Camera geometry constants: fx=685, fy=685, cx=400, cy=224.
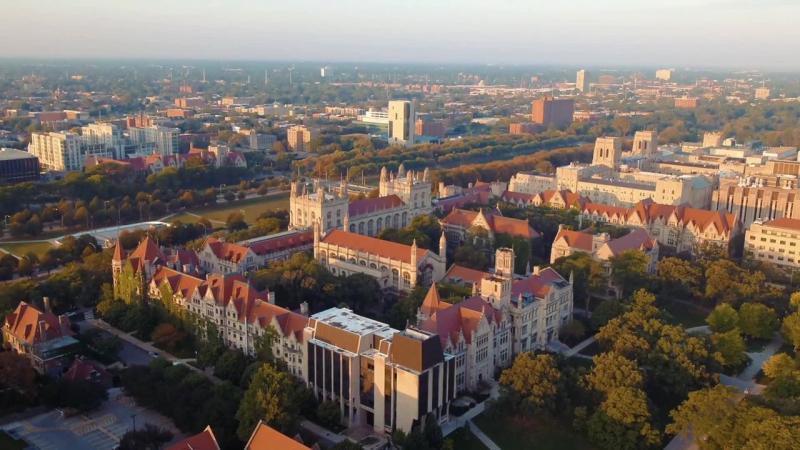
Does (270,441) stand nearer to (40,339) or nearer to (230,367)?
(230,367)

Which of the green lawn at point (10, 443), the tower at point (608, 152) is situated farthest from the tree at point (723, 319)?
the tower at point (608, 152)

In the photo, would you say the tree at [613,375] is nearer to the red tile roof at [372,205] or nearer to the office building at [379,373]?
the office building at [379,373]

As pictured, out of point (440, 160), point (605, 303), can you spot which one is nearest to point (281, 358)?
point (605, 303)

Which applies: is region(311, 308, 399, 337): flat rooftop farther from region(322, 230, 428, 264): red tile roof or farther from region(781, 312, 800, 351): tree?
region(781, 312, 800, 351): tree

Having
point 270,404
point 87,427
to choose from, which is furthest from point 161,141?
point 270,404

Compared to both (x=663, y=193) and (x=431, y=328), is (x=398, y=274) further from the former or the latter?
(x=663, y=193)

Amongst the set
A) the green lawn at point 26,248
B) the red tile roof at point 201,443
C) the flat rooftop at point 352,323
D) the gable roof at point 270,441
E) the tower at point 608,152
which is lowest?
the green lawn at point 26,248
